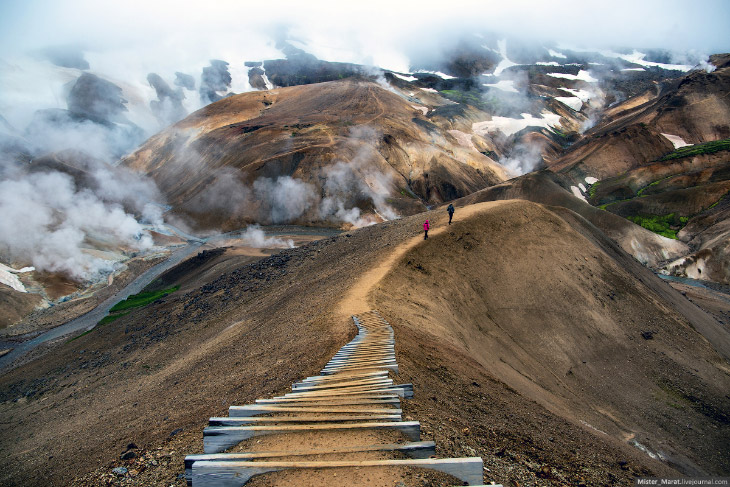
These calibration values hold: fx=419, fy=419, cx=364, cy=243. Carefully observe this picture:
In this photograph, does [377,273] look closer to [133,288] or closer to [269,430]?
[269,430]

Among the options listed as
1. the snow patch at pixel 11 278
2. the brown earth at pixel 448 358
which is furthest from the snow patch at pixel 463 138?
→ the snow patch at pixel 11 278

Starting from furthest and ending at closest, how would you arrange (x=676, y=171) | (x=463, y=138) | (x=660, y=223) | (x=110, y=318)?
→ (x=463, y=138) → (x=676, y=171) → (x=660, y=223) → (x=110, y=318)

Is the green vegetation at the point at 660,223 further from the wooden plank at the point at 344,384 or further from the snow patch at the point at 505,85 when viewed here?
the snow patch at the point at 505,85

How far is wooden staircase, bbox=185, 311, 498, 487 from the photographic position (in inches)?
170

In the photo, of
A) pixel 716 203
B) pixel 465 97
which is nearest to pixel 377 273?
pixel 716 203

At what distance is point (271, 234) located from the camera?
5725 cm

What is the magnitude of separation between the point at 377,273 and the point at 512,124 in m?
107

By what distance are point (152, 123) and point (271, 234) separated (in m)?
96.9

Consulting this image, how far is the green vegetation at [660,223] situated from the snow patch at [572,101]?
103 metres

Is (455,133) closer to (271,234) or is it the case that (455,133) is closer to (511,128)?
(511,128)

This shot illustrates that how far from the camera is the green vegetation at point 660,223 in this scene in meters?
54.7

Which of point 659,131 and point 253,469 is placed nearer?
point 253,469

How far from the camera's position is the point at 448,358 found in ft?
36.7

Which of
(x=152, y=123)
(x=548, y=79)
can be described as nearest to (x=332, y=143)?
(x=152, y=123)
